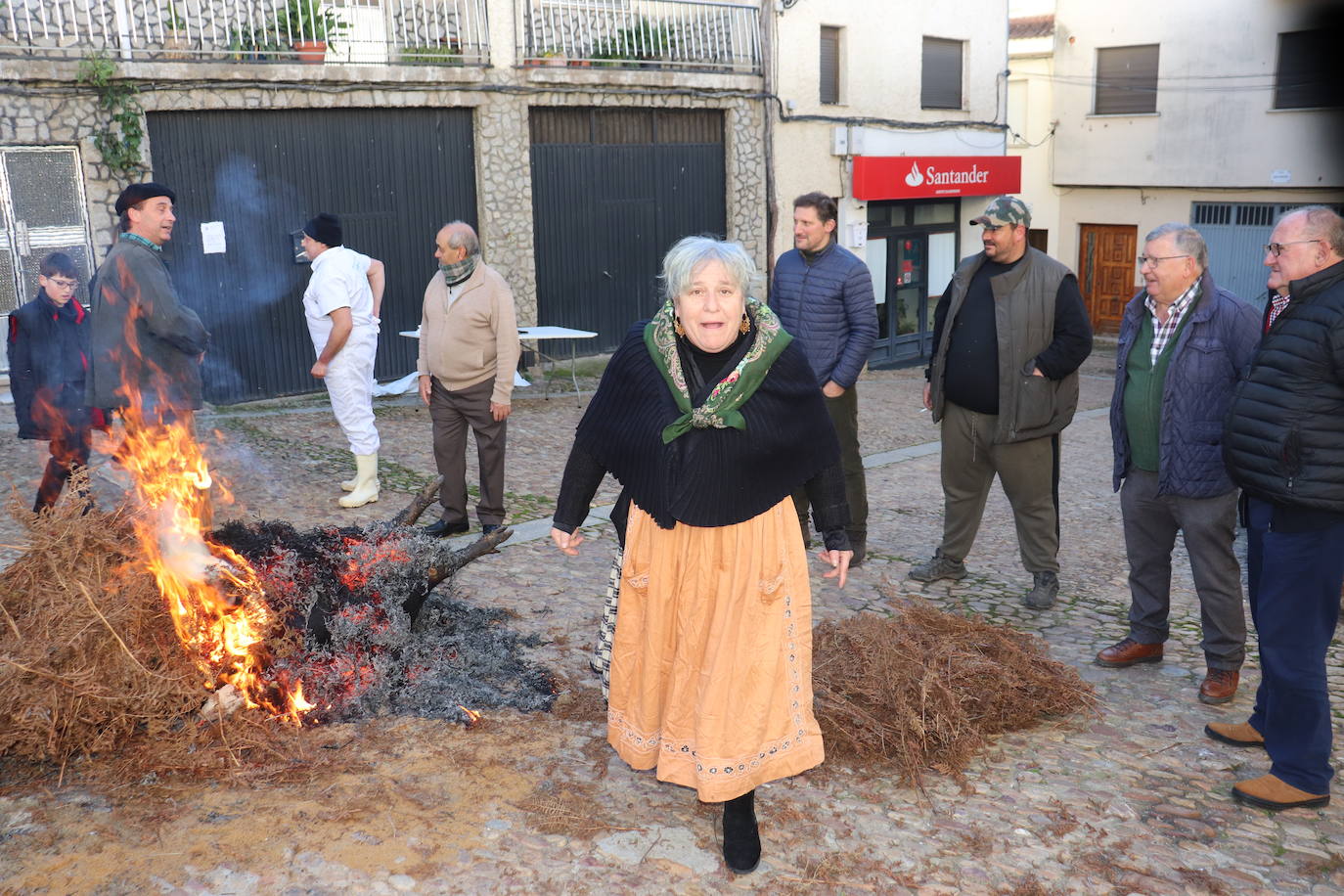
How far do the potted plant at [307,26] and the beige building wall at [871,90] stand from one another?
742cm

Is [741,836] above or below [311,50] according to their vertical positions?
below

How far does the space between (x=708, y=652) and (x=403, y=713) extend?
1.59 meters

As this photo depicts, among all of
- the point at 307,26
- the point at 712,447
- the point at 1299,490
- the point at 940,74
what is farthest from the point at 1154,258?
the point at 940,74

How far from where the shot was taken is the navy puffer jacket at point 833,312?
646 cm

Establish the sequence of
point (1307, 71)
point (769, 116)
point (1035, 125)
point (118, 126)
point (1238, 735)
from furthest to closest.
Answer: point (1035, 125)
point (1307, 71)
point (769, 116)
point (118, 126)
point (1238, 735)

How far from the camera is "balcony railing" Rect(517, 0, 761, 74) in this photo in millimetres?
15328

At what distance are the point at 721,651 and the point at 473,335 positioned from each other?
3.92 meters

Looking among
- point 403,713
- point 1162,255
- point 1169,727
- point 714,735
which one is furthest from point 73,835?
point 1162,255

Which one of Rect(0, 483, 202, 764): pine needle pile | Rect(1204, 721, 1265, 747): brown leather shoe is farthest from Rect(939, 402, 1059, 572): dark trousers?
Rect(0, 483, 202, 764): pine needle pile

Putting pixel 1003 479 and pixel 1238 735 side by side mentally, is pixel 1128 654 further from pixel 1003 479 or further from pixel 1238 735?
pixel 1003 479

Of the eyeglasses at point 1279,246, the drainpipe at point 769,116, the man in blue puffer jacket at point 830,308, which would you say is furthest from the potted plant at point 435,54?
the eyeglasses at point 1279,246

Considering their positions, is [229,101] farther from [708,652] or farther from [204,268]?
[708,652]

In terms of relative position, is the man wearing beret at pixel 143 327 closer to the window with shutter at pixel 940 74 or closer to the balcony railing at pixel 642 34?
the balcony railing at pixel 642 34

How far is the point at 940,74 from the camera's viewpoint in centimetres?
2131
